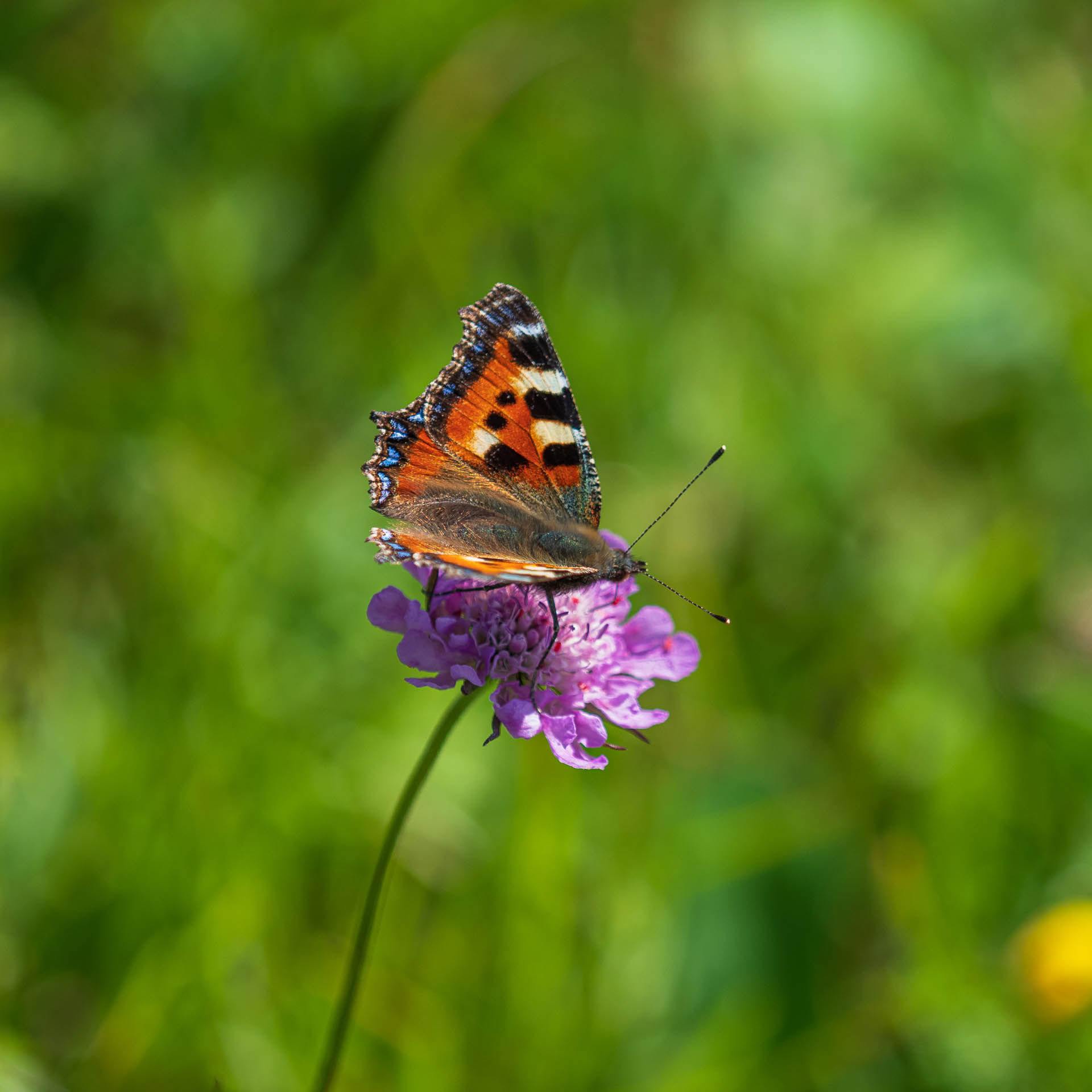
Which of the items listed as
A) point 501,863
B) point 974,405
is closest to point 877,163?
point 974,405

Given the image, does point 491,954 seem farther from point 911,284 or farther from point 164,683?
point 911,284

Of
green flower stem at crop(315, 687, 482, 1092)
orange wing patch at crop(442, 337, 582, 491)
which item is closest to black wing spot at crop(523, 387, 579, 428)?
orange wing patch at crop(442, 337, 582, 491)

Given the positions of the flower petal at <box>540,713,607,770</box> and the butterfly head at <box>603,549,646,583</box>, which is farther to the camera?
the butterfly head at <box>603,549,646,583</box>

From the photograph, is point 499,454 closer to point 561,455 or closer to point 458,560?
point 561,455

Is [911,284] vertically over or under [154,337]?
over

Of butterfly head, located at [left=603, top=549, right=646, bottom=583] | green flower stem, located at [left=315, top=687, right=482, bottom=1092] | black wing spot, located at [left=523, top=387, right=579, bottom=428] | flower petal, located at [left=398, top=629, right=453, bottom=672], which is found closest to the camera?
green flower stem, located at [left=315, top=687, right=482, bottom=1092]

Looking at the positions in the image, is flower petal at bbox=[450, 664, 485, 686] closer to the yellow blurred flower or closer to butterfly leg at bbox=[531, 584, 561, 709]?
butterfly leg at bbox=[531, 584, 561, 709]

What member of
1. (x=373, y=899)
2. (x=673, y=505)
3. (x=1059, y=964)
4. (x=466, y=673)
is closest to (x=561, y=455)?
(x=466, y=673)
